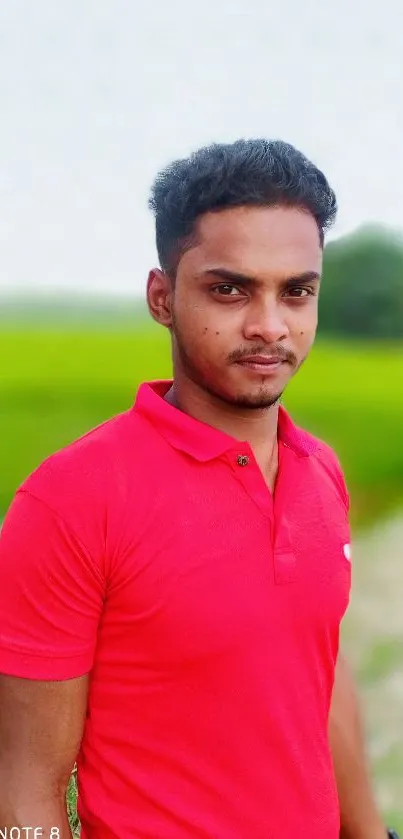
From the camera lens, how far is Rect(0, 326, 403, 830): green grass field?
239cm

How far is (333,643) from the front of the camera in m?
0.96

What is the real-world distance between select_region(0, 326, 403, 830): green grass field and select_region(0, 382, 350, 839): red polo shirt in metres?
1.34

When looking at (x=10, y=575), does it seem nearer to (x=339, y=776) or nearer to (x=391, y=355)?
(x=339, y=776)

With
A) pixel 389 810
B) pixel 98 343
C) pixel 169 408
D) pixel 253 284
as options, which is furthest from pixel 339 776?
pixel 98 343

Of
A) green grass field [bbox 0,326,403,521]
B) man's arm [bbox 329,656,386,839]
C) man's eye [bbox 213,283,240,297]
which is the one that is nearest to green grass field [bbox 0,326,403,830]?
green grass field [bbox 0,326,403,521]

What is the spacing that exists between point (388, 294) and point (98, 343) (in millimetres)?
1113

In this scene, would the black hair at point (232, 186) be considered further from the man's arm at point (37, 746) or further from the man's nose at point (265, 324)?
the man's arm at point (37, 746)

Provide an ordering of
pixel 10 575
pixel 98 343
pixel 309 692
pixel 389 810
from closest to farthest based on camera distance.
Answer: pixel 10 575 → pixel 309 692 → pixel 389 810 → pixel 98 343

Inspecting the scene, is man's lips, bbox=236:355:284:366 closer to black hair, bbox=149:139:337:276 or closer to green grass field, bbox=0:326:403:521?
black hair, bbox=149:139:337:276

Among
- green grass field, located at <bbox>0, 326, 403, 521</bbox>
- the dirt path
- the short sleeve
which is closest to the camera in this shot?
the short sleeve

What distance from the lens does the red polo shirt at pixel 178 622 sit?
2.65 feet

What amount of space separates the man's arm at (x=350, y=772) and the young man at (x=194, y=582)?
0.71 feet

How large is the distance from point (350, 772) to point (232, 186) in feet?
2.75

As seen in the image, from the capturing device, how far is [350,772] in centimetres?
117
